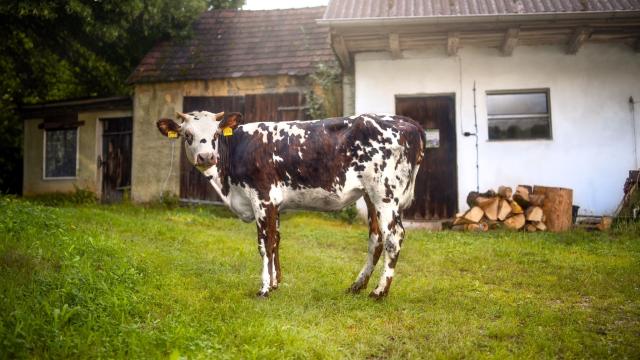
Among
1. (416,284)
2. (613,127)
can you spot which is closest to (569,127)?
(613,127)

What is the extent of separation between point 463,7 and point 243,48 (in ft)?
22.3

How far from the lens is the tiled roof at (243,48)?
1354 centimetres

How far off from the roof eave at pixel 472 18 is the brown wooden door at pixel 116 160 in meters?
8.49

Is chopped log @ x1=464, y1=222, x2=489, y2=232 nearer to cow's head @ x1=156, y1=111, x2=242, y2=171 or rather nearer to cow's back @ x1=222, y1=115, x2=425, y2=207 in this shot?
cow's back @ x1=222, y1=115, x2=425, y2=207

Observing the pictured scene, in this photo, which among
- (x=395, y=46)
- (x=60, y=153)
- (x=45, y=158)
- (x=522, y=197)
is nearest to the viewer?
(x=522, y=197)

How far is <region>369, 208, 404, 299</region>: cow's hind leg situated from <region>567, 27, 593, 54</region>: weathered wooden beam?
665 centimetres

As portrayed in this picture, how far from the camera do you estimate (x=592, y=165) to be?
10.2m

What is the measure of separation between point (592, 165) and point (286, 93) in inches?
282

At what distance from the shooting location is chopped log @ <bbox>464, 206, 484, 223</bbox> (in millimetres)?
9609

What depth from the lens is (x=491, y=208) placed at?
9.67 meters

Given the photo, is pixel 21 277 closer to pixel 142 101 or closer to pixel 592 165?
pixel 592 165

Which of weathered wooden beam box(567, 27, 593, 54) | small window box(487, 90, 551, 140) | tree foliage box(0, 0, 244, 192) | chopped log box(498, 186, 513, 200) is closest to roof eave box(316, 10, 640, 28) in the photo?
weathered wooden beam box(567, 27, 593, 54)

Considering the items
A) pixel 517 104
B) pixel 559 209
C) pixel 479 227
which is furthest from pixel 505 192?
pixel 517 104

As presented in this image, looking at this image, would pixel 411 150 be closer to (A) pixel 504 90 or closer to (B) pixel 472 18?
(B) pixel 472 18
